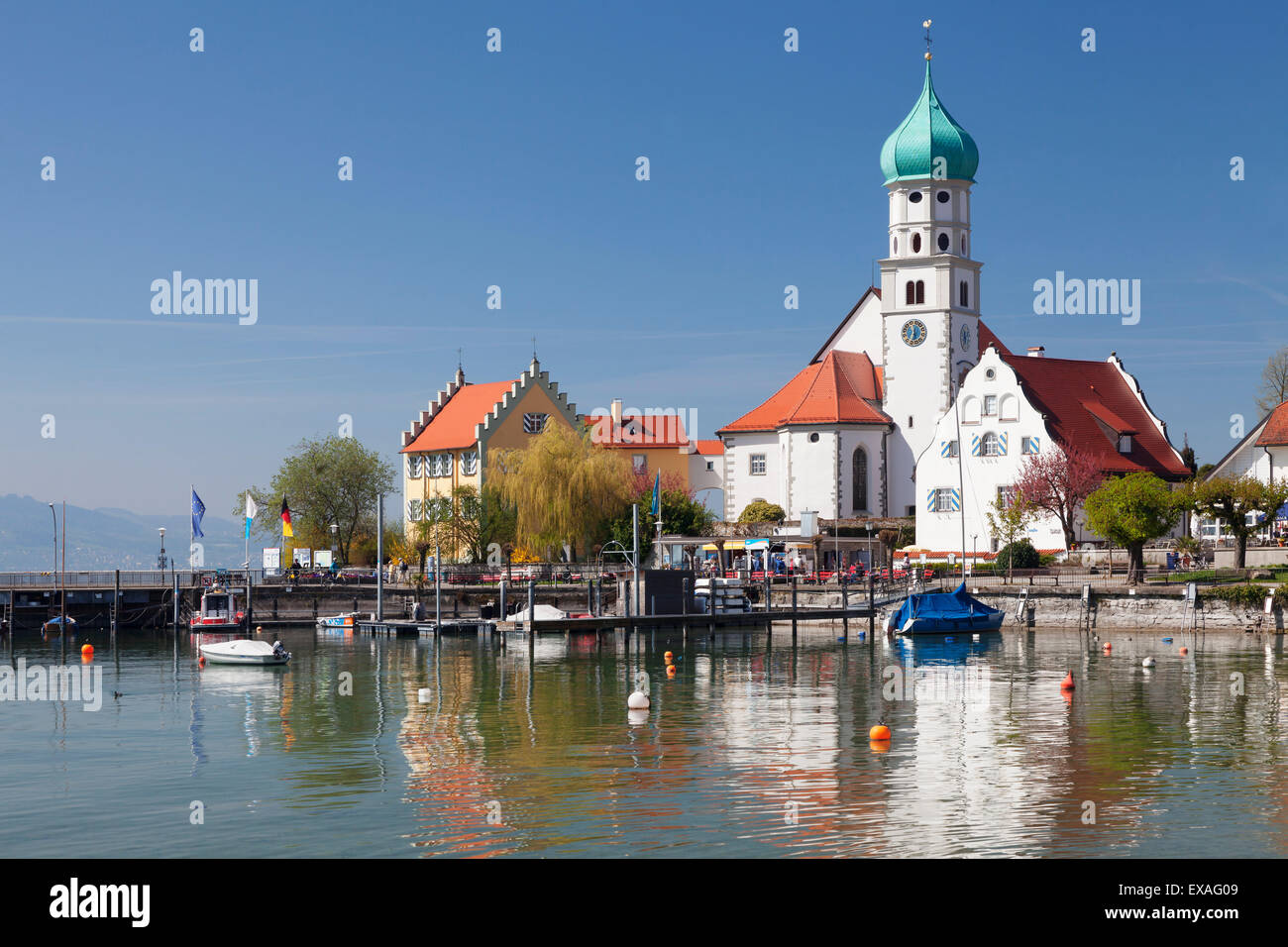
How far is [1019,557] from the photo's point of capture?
8294 centimetres

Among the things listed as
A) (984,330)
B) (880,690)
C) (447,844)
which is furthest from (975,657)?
(984,330)

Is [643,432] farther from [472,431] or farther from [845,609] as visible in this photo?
[845,609]

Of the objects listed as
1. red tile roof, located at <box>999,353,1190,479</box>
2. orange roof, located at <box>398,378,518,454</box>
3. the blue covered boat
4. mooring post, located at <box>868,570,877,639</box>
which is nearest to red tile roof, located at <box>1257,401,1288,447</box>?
red tile roof, located at <box>999,353,1190,479</box>

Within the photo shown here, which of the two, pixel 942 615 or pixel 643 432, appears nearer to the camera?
pixel 942 615

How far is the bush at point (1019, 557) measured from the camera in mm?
82750

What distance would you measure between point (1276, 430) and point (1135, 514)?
18.3 meters

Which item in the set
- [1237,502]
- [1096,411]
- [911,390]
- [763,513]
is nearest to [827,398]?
[911,390]

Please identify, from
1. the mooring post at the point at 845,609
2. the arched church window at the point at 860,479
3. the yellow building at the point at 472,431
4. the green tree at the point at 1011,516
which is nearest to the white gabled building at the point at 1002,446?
the green tree at the point at 1011,516

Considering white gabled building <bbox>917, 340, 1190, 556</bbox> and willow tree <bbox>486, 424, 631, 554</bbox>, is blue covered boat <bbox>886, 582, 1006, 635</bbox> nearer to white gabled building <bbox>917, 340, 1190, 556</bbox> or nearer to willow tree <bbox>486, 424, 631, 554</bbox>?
white gabled building <bbox>917, 340, 1190, 556</bbox>

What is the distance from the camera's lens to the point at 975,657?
201 feet

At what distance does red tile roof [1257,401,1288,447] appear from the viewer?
282ft

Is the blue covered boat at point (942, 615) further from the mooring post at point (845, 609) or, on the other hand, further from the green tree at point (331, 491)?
the green tree at point (331, 491)

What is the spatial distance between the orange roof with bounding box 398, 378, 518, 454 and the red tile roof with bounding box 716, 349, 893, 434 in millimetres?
20775

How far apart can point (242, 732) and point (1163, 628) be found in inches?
1871
